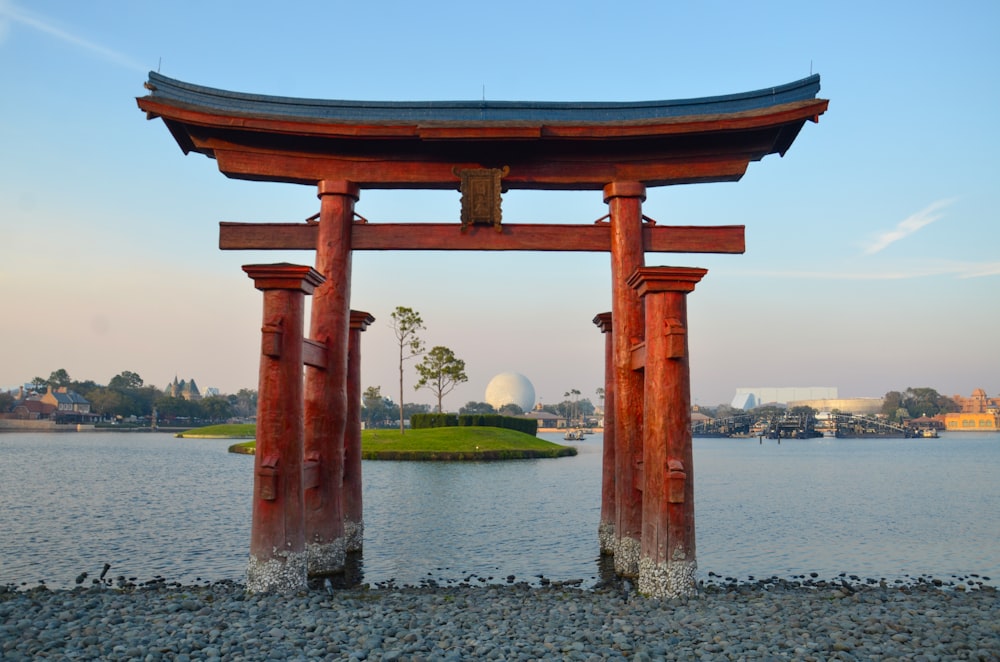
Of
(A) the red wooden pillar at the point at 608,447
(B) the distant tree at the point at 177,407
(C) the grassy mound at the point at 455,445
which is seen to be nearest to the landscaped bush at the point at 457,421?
(C) the grassy mound at the point at 455,445

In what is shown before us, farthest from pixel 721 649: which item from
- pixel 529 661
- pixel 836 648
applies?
pixel 529 661

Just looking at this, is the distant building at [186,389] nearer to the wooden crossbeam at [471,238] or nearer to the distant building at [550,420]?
the distant building at [550,420]

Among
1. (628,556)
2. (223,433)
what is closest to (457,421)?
(223,433)

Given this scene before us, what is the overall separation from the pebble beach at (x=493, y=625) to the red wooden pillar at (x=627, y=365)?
128 cm

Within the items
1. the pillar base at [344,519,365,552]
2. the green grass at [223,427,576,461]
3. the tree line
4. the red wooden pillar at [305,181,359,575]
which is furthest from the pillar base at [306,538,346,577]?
the tree line

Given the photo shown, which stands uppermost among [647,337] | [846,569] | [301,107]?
[301,107]

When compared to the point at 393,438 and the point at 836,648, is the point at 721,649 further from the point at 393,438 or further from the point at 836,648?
the point at 393,438

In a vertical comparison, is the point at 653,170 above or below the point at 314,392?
above

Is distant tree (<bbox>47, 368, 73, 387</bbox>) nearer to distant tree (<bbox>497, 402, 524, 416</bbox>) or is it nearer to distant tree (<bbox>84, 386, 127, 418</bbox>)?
distant tree (<bbox>84, 386, 127, 418</bbox>)

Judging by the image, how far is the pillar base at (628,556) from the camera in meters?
10.8

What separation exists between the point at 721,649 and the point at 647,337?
3.68 meters

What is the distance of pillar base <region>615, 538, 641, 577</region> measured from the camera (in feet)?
35.4

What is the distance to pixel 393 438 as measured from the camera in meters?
50.9

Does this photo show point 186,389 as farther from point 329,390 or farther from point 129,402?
point 329,390
